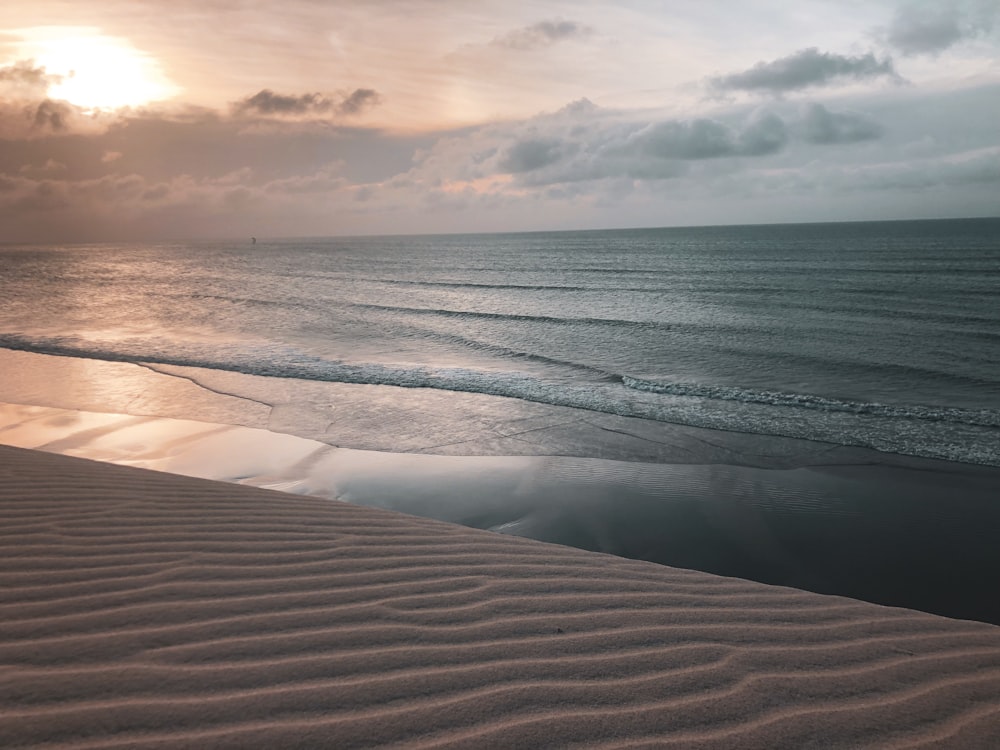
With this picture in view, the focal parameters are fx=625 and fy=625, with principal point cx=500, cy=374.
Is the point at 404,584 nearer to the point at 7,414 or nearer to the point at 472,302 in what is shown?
the point at 7,414

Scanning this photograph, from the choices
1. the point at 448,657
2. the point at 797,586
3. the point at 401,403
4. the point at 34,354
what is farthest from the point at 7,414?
the point at 797,586

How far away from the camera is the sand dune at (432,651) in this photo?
6.76ft

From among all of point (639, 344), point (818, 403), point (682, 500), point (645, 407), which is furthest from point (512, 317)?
point (682, 500)

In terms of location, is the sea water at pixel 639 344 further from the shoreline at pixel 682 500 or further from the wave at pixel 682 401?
the shoreline at pixel 682 500

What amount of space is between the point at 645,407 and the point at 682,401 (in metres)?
0.88

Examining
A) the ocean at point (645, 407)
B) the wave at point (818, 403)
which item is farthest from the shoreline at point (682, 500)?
the wave at point (818, 403)

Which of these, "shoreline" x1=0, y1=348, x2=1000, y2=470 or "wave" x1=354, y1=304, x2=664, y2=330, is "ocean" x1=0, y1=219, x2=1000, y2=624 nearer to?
"shoreline" x1=0, y1=348, x2=1000, y2=470

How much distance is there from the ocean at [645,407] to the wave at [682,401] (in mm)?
63

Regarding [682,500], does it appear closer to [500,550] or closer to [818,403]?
[500,550]

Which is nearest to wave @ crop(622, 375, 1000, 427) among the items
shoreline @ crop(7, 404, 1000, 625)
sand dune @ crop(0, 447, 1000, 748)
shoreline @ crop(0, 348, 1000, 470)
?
shoreline @ crop(0, 348, 1000, 470)

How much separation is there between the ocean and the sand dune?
1.66 m

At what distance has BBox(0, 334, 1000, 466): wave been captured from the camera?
8.47 meters

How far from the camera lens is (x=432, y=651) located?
2527 mm

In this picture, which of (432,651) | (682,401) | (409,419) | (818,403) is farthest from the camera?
(682,401)
